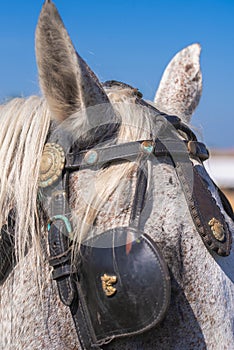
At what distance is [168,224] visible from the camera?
1881 mm

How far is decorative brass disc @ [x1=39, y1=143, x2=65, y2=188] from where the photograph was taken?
6.55ft

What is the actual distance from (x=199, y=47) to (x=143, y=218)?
1197mm

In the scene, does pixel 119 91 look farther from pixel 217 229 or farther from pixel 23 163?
pixel 217 229

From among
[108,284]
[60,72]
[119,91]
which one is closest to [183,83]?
[119,91]

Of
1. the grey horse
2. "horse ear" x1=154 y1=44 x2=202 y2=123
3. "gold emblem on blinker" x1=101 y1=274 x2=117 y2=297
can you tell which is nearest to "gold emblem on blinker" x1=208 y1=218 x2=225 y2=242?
the grey horse

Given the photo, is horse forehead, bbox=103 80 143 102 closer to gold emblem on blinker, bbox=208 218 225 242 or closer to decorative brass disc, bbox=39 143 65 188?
decorative brass disc, bbox=39 143 65 188

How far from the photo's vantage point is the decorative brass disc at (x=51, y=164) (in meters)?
2.00

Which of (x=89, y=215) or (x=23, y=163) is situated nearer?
(x=89, y=215)

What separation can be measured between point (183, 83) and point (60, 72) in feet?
3.18

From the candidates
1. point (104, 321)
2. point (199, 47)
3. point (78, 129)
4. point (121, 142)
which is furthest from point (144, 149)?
point (199, 47)

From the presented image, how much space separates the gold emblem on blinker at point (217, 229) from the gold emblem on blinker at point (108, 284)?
349 mm

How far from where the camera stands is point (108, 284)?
186 cm

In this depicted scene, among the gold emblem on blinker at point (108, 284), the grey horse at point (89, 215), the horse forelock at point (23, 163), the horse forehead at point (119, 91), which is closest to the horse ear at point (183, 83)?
the horse forehead at point (119, 91)

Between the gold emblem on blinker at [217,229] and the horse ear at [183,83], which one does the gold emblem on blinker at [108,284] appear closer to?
the gold emblem on blinker at [217,229]
